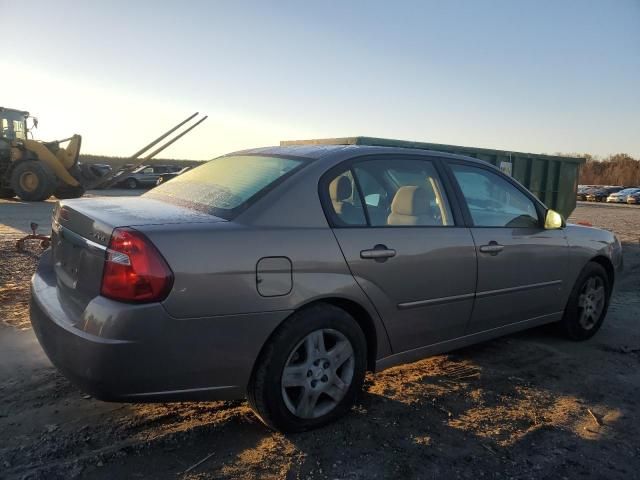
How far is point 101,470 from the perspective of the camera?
244cm

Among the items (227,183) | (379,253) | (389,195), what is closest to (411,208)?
(389,195)

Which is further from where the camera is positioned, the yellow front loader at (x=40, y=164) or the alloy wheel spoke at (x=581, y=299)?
the yellow front loader at (x=40, y=164)

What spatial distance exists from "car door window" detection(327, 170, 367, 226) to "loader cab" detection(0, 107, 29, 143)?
18543mm

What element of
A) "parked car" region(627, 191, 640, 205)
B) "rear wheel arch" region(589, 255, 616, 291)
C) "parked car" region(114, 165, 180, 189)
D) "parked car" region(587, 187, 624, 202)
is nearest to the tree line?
"parked car" region(587, 187, 624, 202)

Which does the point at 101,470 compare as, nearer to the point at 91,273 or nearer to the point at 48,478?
the point at 48,478

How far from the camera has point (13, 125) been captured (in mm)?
18422

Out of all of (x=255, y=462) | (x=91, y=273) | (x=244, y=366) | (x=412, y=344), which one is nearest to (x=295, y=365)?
(x=244, y=366)

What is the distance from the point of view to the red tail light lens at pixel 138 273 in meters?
2.34

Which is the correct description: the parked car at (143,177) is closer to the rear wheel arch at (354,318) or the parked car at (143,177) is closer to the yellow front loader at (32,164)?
the yellow front loader at (32,164)

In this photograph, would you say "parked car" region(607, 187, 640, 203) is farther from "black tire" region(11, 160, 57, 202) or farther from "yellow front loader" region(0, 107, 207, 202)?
"black tire" region(11, 160, 57, 202)

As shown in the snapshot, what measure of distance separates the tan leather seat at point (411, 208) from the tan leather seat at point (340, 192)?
33cm

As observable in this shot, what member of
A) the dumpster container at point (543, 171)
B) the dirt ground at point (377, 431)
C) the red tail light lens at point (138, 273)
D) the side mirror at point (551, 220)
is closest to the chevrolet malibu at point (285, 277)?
the red tail light lens at point (138, 273)

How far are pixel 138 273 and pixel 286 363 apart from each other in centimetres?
88

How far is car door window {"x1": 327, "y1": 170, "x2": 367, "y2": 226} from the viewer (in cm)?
298
